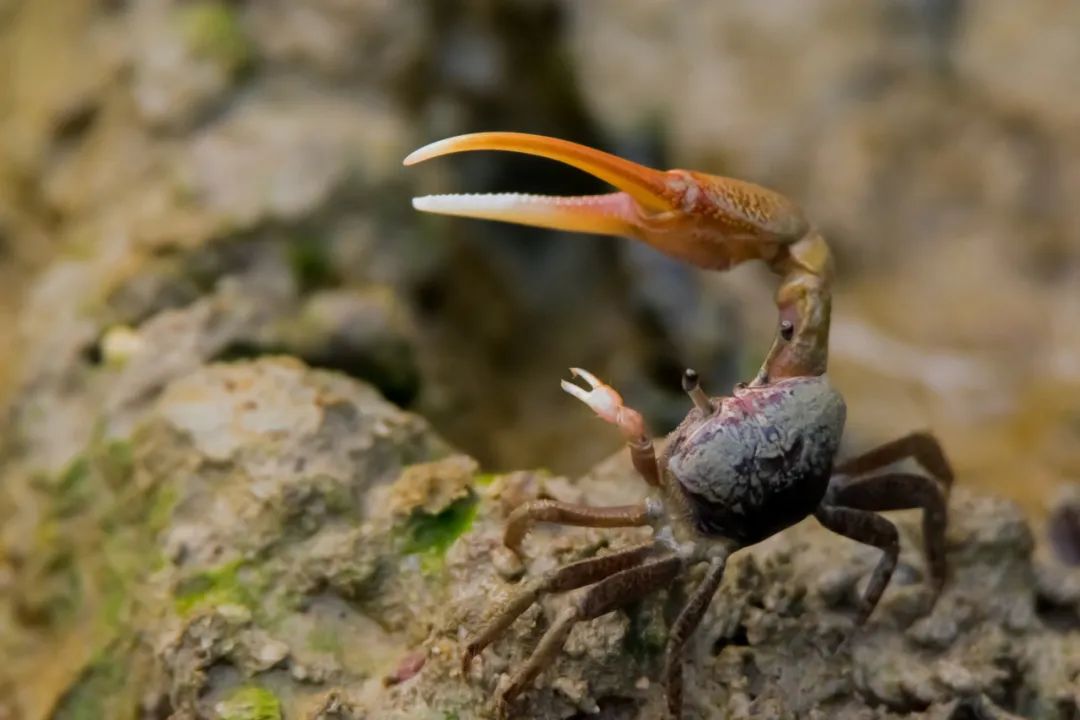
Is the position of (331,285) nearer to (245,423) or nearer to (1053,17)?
(245,423)

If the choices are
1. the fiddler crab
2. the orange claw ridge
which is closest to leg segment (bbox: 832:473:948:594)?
the fiddler crab

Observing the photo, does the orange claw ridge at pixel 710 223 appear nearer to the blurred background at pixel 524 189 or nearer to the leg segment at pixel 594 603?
the leg segment at pixel 594 603

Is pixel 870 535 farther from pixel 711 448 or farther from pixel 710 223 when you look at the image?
pixel 710 223

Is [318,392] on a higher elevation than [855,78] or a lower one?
lower

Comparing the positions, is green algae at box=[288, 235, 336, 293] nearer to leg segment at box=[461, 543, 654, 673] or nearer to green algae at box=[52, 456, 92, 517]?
green algae at box=[52, 456, 92, 517]

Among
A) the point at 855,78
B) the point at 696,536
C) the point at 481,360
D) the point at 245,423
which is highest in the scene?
the point at 855,78

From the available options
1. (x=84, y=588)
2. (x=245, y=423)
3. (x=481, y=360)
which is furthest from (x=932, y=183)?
(x=84, y=588)

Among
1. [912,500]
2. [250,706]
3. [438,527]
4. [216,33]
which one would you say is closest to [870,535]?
[912,500]
